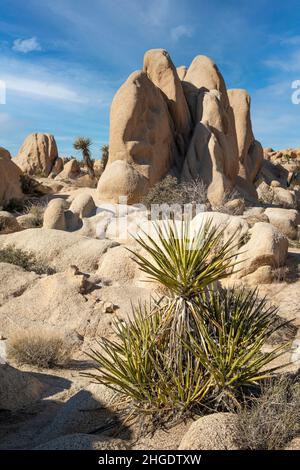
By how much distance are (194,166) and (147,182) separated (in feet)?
10.7


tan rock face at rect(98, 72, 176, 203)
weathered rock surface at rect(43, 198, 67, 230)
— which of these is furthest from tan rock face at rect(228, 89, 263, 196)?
weathered rock surface at rect(43, 198, 67, 230)

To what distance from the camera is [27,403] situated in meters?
5.35

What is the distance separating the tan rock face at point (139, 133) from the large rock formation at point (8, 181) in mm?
4669

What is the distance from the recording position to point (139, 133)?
782 inches

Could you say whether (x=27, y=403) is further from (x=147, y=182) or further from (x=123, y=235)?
(x=147, y=182)

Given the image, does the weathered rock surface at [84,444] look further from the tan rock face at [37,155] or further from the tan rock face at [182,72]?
the tan rock face at [37,155]

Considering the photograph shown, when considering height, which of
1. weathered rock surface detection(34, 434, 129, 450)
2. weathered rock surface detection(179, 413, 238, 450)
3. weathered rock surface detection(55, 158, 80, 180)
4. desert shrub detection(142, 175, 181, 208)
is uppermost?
weathered rock surface detection(55, 158, 80, 180)

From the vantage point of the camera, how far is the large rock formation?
1961 cm

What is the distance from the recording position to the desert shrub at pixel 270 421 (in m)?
3.25

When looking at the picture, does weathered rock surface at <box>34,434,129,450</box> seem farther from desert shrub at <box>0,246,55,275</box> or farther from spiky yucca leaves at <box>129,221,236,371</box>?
desert shrub at <box>0,246,55,275</box>

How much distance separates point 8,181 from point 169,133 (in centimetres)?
808

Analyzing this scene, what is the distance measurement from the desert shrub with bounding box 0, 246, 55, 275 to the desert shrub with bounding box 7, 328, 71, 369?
11.8 ft

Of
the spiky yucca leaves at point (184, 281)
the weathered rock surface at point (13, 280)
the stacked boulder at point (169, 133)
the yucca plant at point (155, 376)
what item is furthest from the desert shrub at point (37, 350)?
the stacked boulder at point (169, 133)

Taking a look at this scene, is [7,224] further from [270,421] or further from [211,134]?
[270,421]
